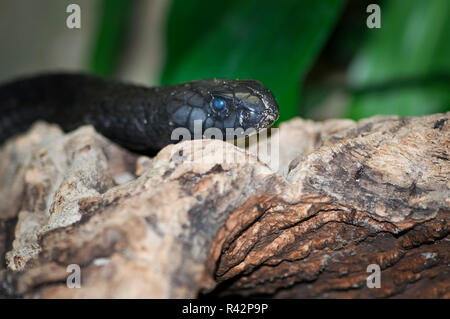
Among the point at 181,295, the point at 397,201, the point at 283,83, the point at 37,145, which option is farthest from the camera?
the point at 283,83

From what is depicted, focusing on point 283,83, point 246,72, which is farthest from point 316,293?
point 246,72

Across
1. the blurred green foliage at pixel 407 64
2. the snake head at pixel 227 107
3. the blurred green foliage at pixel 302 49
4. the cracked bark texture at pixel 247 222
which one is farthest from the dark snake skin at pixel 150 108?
the blurred green foliage at pixel 407 64

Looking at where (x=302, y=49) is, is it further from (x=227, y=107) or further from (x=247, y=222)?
(x=247, y=222)

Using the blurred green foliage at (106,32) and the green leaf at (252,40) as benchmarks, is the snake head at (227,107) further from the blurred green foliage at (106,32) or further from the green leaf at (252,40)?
the blurred green foliage at (106,32)

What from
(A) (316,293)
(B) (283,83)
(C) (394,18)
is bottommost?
(A) (316,293)

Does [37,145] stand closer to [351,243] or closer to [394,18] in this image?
[351,243]

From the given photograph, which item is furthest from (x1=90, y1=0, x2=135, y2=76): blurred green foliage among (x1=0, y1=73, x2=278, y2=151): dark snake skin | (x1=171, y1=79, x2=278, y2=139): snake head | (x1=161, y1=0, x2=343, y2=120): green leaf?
(x1=171, y1=79, x2=278, y2=139): snake head
